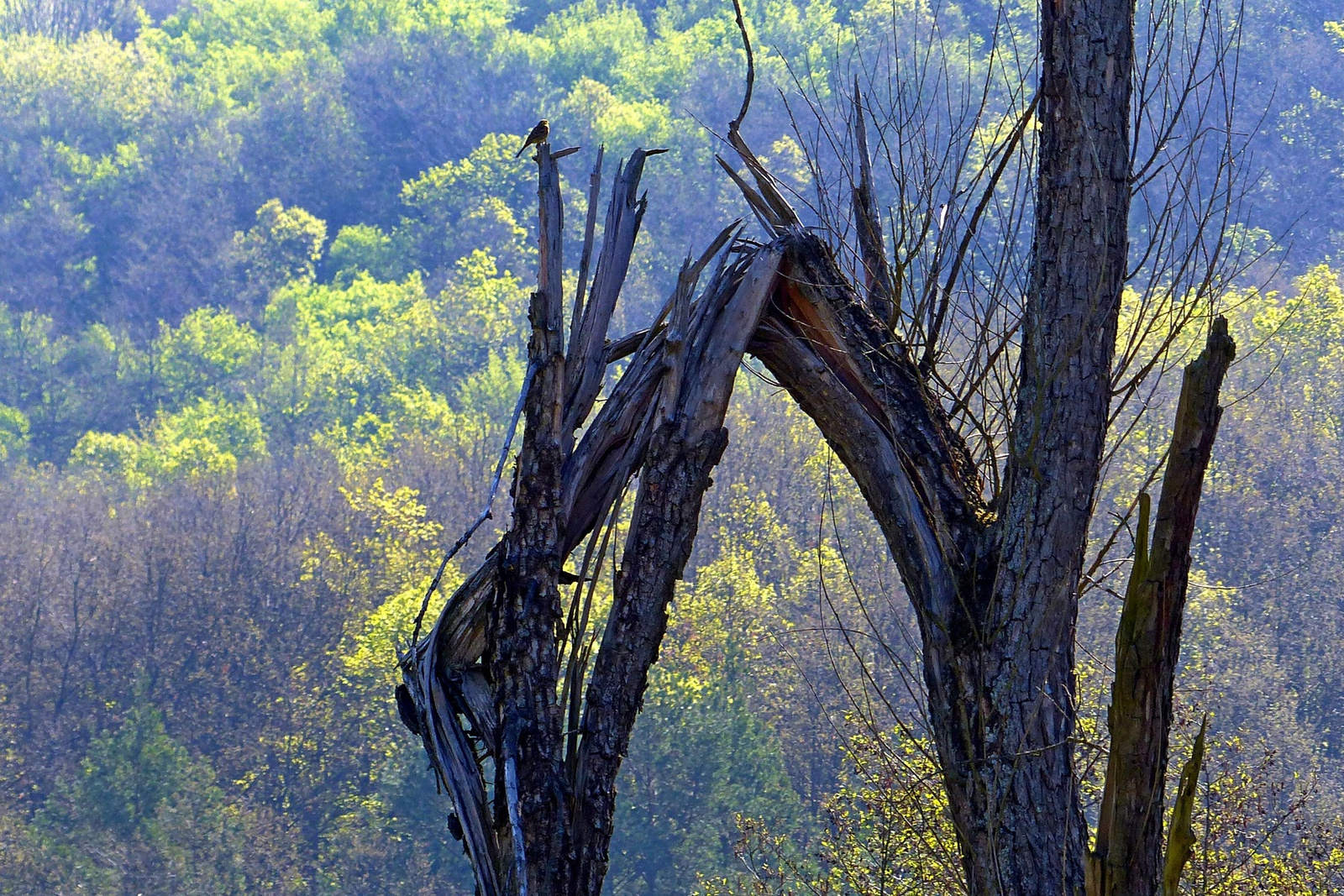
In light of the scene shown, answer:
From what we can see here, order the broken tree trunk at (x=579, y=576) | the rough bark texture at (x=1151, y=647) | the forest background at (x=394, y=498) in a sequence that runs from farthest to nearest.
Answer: the forest background at (x=394, y=498) → the broken tree trunk at (x=579, y=576) → the rough bark texture at (x=1151, y=647)

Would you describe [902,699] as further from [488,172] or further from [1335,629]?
Result: [488,172]

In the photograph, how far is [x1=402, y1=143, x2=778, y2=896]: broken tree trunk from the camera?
119 inches

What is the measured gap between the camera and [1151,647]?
6.72 ft

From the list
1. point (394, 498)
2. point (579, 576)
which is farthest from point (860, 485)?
point (394, 498)

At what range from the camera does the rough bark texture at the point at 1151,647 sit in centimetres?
198

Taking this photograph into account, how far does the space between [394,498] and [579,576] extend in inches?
1323

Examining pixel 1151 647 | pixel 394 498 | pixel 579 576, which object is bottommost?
pixel 1151 647

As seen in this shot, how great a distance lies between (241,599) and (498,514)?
20.2 feet

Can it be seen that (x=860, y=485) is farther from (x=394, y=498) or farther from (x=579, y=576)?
(x=394, y=498)

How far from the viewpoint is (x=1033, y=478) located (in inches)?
124

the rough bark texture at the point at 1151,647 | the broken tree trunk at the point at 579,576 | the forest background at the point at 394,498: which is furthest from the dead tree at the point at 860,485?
the rough bark texture at the point at 1151,647

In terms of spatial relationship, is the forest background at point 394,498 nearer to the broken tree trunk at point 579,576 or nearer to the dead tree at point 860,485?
the dead tree at point 860,485

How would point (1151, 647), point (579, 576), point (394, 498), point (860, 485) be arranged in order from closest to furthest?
point (1151, 647)
point (579, 576)
point (860, 485)
point (394, 498)

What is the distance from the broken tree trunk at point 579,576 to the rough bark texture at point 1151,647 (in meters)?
1.25
